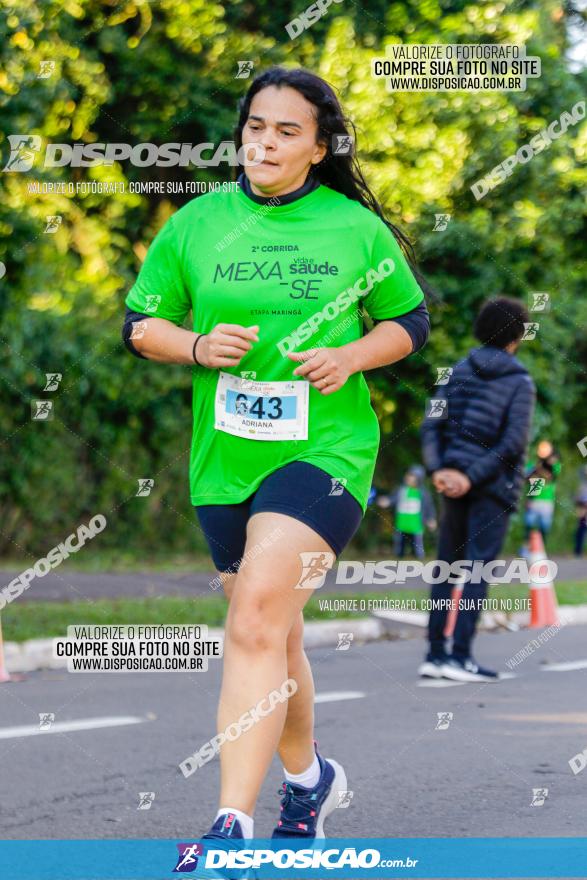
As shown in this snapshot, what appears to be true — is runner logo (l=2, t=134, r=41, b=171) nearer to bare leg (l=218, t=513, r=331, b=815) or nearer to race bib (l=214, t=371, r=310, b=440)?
race bib (l=214, t=371, r=310, b=440)

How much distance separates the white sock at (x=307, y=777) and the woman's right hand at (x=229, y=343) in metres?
1.16

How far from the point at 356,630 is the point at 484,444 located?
3.30m

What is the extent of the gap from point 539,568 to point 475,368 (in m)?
4.14

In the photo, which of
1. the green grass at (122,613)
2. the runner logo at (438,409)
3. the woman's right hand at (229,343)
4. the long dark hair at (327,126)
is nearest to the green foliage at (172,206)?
the green grass at (122,613)

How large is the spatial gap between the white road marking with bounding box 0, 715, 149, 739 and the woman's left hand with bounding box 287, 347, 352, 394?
121 inches

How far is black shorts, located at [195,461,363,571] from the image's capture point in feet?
11.7

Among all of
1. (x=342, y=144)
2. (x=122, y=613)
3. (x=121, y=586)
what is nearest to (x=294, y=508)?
(x=342, y=144)

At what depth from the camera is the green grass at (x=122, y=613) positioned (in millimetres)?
9617

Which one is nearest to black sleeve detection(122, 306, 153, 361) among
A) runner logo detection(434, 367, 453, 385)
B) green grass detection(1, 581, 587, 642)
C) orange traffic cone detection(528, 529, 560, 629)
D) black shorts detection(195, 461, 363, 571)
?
black shorts detection(195, 461, 363, 571)

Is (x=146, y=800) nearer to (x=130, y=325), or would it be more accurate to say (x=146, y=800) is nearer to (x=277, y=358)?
(x=130, y=325)

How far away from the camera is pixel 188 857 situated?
332 cm

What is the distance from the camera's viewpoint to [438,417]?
25.8ft

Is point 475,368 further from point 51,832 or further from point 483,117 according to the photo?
→ point 483,117

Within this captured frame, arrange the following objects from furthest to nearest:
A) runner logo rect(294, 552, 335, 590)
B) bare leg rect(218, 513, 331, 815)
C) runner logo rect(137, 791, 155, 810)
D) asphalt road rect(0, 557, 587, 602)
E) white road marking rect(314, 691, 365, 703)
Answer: asphalt road rect(0, 557, 587, 602) → white road marking rect(314, 691, 365, 703) → runner logo rect(137, 791, 155, 810) → runner logo rect(294, 552, 335, 590) → bare leg rect(218, 513, 331, 815)
